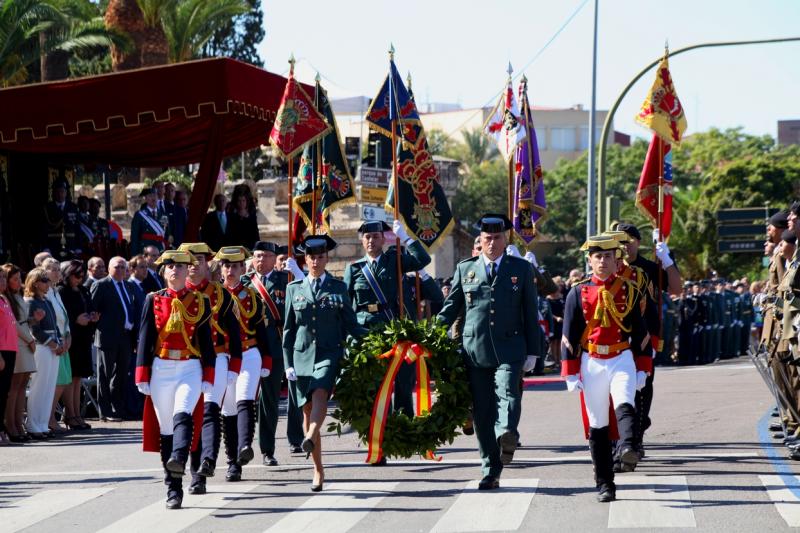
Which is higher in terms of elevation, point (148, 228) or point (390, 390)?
point (148, 228)

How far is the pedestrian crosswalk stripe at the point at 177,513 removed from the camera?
889 cm

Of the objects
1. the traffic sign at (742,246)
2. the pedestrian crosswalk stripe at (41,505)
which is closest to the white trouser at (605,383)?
the pedestrian crosswalk stripe at (41,505)

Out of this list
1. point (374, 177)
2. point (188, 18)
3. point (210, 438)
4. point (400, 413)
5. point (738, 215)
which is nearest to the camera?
point (210, 438)

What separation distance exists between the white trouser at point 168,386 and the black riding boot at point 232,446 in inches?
46.7

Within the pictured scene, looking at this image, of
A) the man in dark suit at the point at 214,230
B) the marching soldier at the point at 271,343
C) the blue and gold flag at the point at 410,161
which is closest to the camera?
the marching soldier at the point at 271,343

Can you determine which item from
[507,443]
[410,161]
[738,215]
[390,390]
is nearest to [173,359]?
[390,390]

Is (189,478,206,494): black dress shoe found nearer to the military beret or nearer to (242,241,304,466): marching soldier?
(242,241,304,466): marching soldier

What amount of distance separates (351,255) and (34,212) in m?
10.1

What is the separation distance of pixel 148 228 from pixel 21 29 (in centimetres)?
1244

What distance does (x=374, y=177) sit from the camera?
66.7 ft

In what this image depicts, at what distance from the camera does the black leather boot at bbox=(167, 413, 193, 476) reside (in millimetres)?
9523

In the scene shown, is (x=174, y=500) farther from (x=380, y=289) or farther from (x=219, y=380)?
(x=380, y=289)

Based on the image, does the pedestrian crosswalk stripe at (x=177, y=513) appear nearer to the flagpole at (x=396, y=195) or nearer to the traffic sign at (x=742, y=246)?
the flagpole at (x=396, y=195)

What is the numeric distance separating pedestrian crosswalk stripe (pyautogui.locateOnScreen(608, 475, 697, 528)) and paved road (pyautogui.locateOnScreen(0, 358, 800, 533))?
10 millimetres
